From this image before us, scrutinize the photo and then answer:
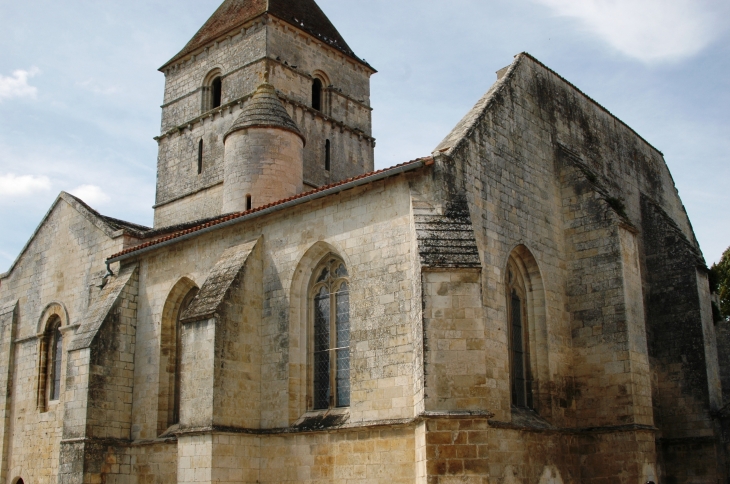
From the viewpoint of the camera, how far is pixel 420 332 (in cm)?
1140

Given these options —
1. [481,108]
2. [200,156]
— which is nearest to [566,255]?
[481,108]

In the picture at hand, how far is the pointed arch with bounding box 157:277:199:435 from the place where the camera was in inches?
625

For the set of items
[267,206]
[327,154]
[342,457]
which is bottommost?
[342,457]

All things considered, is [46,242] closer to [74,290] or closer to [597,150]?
[74,290]

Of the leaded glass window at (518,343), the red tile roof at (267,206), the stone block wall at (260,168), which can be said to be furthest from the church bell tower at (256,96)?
the leaded glass window at (518,343)

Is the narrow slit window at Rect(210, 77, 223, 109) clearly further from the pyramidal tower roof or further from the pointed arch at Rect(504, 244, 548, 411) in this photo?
the pointed arch at Rect(504, 244, 548, 411)

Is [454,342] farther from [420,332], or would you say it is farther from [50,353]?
[50,353]

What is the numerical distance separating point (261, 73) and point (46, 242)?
7.80 meters

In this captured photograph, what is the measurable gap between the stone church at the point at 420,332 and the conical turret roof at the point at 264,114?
13.3 feet

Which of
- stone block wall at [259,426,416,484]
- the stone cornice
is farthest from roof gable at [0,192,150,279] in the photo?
stone block wall at [259,426,416,484]

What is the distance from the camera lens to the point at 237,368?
13805 mm

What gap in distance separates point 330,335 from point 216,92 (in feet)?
45.3

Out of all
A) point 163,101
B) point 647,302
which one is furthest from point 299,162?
point 647,302

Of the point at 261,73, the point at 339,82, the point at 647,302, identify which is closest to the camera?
the point at 647,302
